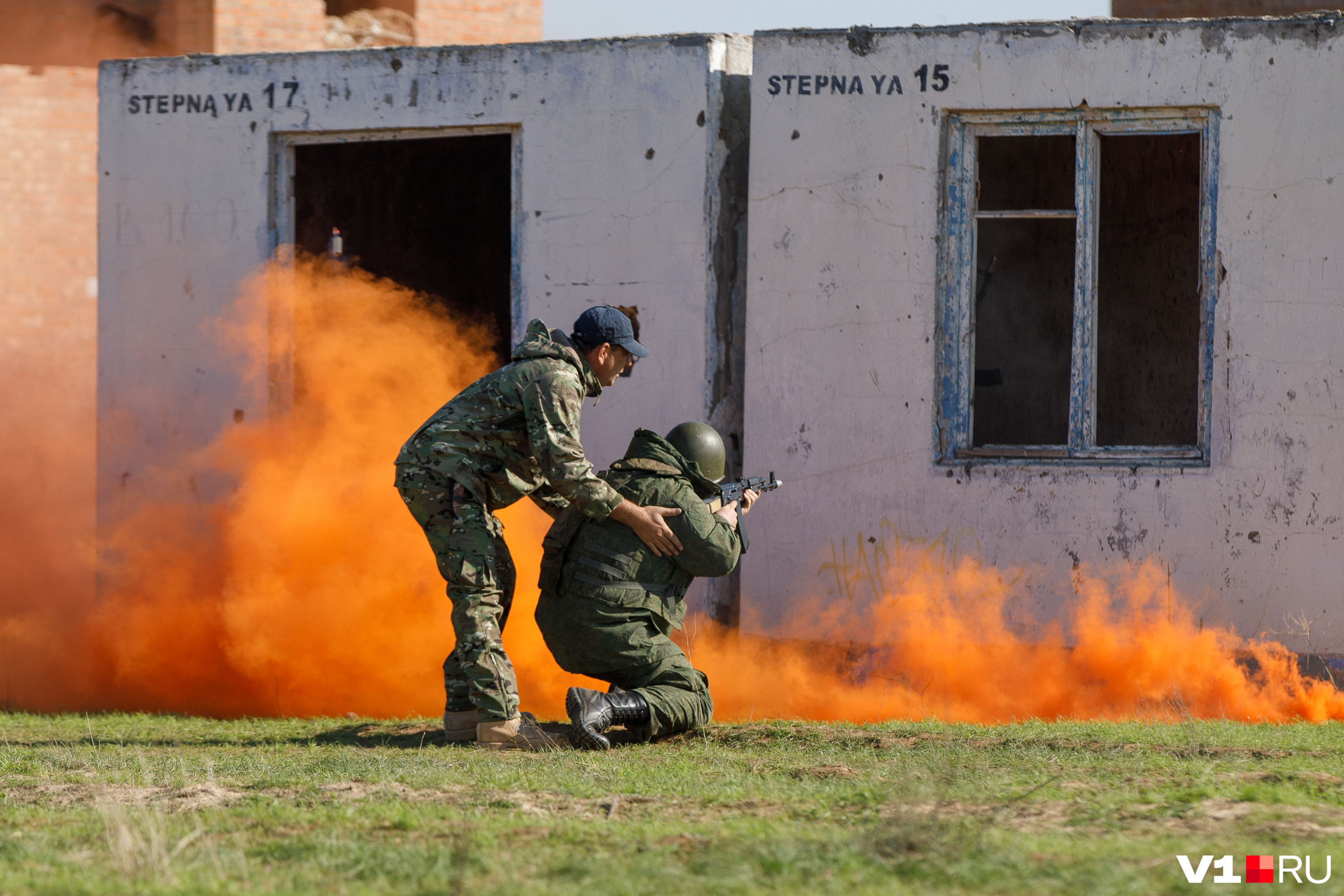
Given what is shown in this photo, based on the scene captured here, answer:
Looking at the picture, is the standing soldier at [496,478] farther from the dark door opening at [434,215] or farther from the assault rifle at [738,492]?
the dark door opening at [434,215]

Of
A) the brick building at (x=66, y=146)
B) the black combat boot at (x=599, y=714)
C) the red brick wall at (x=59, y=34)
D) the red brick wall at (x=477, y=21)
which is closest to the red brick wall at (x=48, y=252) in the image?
the brick building at (x=66, y=146)

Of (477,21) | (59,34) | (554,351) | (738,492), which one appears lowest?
(738,492)

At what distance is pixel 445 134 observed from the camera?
7.98 metres

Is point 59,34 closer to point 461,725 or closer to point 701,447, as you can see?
point 701,447

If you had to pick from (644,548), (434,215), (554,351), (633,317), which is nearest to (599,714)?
(644,548)

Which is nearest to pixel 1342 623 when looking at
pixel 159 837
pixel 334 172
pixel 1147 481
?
pixel 1147 481

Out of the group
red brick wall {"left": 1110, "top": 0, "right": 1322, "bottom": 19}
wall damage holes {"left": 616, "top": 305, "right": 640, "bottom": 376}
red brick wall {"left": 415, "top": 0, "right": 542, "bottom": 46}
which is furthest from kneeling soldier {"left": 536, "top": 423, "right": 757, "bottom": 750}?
red brick wall {"left": 415, "top": 0, "right": 542, "bottom": 46}

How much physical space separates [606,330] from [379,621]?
2738 mm

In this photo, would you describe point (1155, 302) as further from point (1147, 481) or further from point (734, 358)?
point (734, 358)

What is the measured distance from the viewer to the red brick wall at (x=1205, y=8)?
10633mm

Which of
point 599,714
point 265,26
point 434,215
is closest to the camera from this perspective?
point 599,714

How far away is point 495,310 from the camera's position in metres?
10.4

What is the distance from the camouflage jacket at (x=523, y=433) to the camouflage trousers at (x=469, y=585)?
0.09 meters

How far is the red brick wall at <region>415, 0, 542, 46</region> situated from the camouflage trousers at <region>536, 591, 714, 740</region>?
8.64 meters
